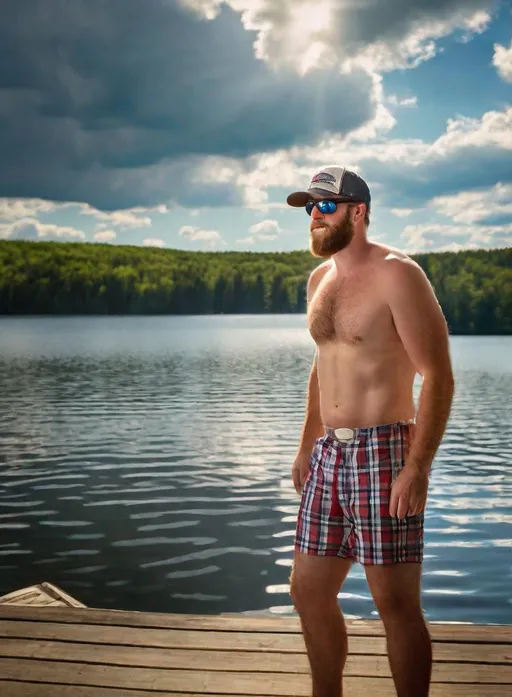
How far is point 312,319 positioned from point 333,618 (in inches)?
39.0

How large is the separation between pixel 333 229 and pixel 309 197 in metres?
0.14

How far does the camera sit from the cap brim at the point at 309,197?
2.94m

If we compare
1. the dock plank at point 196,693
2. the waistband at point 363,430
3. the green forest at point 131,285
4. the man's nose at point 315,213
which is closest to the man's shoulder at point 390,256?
the man's nose at point 315,213

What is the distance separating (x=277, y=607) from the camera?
7.64 meters

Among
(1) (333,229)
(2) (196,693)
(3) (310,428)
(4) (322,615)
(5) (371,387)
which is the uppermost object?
(1) (333,229)

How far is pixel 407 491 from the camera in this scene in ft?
8.95

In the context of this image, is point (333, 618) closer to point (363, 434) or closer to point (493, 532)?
point (363, 434)

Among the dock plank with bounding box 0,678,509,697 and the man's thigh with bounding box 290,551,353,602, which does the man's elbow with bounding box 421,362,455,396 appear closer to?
the man's thigh with bounding box 290,551,353,602

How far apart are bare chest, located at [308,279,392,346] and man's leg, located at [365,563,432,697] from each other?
2.40ft

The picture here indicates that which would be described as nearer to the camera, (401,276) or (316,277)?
(401,276)

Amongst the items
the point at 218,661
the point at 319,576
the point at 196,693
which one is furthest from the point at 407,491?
the point at 218,661

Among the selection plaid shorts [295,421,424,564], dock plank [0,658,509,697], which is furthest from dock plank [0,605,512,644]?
plaid shorts [295,421,424,564]

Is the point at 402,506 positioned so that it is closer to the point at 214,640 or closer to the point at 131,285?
the point at 214,640

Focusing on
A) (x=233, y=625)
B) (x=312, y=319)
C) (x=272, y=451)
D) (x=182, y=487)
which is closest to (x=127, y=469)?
(x=182, y=487)
